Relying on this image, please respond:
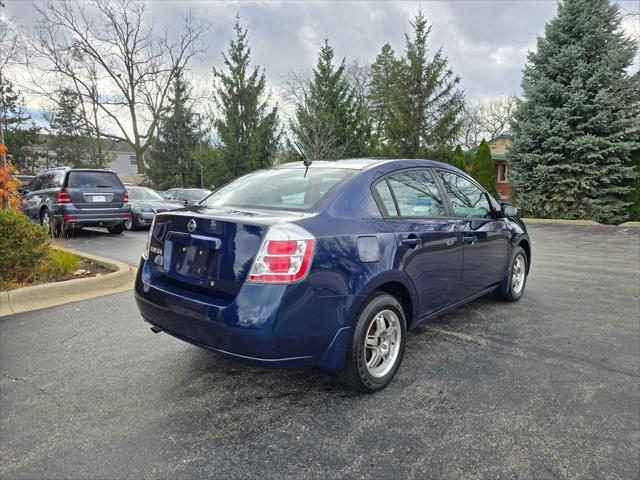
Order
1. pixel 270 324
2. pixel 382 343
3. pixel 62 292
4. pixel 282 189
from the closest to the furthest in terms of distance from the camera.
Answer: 1. pixel 270 324
2. pixel 382 343
3. pixel 282 189
4. pixel 62 292

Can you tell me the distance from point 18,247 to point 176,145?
29822mm

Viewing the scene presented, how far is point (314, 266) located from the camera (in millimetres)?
2424

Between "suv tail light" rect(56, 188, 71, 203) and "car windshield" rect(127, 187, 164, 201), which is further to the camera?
"car windshield" rect(127, 187, 164, 201)

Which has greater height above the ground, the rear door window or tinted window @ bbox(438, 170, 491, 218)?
the rear door window

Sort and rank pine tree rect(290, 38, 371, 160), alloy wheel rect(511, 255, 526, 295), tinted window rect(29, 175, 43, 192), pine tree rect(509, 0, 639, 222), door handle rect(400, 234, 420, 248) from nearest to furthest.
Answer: door handle rect(400, 234, 420, 248), alloy wheel rect(511, 255, 526, 295), tinted window rect(29, 175, 43, 192), pine tree rect(509, 0, 639, 222), pine tree rect(290, 38, 371, 160)

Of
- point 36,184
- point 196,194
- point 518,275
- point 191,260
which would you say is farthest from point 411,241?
point 196,194

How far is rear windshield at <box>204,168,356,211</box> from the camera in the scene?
2957 mm

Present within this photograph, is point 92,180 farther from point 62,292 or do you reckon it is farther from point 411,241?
point 411,241

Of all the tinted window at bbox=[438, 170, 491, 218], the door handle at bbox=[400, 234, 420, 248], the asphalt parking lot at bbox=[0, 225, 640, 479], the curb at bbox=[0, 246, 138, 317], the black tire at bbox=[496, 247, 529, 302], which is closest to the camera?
the asphalt parking lot at bbox=[0, 225, 640, 479]

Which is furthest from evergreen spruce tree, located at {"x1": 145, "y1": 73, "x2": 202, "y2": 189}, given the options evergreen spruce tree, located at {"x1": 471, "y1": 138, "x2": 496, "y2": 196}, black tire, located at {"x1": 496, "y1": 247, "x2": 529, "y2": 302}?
black tire, located at {"x1": 496, "y1": 247, "x2": 529, "y2": 302}

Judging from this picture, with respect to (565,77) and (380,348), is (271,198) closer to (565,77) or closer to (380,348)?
(380,348)

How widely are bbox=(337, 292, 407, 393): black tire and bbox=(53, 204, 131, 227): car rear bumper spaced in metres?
9.41

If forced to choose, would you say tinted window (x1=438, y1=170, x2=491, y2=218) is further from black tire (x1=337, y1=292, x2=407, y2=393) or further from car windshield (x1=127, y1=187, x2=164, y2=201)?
car windshield (x1=127, y1=187, x2=164, y2=201)

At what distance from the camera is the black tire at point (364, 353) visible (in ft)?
8.78
